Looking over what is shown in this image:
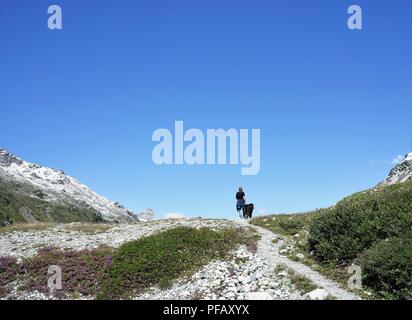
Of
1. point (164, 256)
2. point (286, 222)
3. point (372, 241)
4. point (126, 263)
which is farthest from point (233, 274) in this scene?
point (286, 222)

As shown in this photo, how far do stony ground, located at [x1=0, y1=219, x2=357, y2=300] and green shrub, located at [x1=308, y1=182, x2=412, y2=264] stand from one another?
6.53 ft

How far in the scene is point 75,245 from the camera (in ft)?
102

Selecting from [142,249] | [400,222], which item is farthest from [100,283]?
[400,222]

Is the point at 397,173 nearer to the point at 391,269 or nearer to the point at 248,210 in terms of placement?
the point at 248,210

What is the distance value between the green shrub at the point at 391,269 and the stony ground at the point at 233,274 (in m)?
1.38

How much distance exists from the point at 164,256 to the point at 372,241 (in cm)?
1163

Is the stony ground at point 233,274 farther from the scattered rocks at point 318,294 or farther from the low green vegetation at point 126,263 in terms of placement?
the low green vegetation at point 126,263

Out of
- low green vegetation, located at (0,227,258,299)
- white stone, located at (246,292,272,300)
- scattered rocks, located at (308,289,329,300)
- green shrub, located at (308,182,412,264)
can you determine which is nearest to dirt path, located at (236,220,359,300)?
scattered rocks, located at (308,289,329,300)

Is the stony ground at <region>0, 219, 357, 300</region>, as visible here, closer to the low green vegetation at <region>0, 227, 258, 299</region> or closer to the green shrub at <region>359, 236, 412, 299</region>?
the low green vegetation at <region>0, 227, 258, 299</region>

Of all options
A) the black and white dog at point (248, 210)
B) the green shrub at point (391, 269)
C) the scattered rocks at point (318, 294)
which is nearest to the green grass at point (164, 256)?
the scattered rocks at point (318, 294)

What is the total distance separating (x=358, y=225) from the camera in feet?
80.8

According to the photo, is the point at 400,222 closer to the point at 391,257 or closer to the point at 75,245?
the point at 391,257

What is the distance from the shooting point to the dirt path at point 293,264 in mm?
19109
